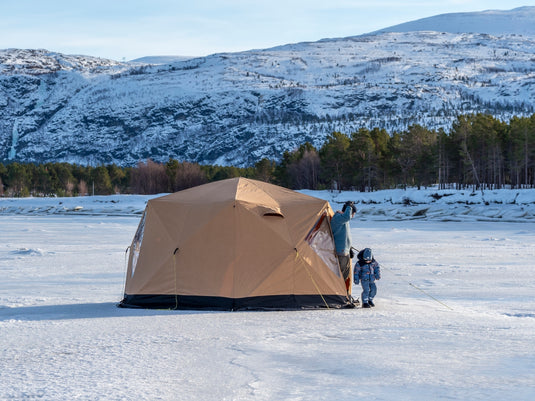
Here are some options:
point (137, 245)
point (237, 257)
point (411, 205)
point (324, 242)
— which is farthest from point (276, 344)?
point (411, 205)

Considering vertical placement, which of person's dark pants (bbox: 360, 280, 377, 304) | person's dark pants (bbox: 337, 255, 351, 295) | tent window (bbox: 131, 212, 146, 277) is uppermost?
tent window (bbox: 131, 212, 146, 277)

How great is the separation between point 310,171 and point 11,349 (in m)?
80.8

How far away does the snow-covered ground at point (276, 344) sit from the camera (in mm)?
6020

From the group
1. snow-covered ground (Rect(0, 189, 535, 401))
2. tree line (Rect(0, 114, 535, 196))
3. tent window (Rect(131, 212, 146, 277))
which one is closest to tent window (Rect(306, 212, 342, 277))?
snow-covered ground (Rect(0, 189, 535, 401))

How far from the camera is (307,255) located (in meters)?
11.2

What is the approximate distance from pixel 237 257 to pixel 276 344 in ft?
10.3

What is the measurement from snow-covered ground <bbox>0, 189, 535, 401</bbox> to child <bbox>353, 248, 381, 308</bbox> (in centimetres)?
30

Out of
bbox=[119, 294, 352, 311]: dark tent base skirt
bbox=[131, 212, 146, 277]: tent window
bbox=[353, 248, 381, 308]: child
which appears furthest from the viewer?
bbox=[131, 212, 146, 277]: tent window

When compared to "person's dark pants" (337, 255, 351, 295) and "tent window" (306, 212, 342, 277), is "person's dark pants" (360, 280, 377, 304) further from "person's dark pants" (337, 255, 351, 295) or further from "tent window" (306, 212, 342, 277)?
"tent window" (306, 212, 342, 277)

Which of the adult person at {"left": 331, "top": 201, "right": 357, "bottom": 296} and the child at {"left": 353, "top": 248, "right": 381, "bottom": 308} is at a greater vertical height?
the adult person at {"left": 331, "top": 201, "right": 357, "bottom": 296}

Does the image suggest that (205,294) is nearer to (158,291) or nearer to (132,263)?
(158,291)

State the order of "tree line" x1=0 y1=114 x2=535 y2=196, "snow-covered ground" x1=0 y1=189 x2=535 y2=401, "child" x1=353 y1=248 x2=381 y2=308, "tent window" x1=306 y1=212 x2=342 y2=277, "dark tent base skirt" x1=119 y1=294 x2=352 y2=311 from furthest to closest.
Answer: "tree line" x1=0 y1=114 x2=535 y2=196 < "tent window" x1=306 y1=212 x2=342 y2=277 < "child" x1=353 y1=248 x2=381 y2=308 < "dark tent base skirt" x1=119 y1=294 x2=352 y2=311 < "snow-covered ground" x1=0 y1=189 x2=535 y2=401

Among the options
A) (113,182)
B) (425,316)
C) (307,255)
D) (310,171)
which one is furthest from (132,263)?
(113,182)

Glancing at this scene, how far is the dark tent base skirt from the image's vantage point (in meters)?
10.9
